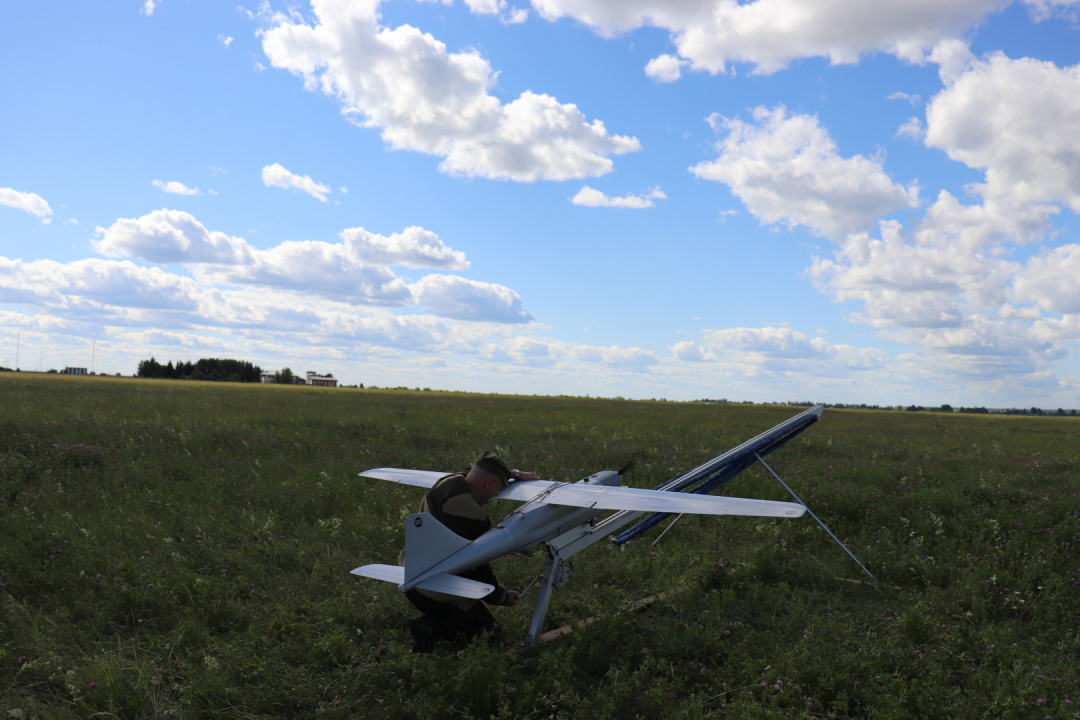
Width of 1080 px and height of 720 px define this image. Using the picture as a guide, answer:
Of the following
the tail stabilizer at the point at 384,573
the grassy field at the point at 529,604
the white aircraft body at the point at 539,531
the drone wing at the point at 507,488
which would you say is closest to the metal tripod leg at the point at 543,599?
the white aircraft body at the point at 539,531

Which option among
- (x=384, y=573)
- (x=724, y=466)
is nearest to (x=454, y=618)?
(x=384, y=573)

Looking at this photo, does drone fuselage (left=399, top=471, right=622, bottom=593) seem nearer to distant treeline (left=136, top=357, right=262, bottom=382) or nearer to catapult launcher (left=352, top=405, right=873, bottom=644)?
catapult launcher (left=352, top=405, right=873, bottom=644)

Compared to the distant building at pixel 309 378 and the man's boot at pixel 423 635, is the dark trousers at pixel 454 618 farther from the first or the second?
the distant building at pixel 309 378

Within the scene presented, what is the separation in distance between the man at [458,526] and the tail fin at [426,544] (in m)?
0.49

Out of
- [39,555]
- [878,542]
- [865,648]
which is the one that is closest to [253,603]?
[39,555]

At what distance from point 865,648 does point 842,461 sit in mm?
10699

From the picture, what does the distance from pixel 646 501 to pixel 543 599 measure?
1.51 metres

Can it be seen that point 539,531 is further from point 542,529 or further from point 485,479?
point 485,479

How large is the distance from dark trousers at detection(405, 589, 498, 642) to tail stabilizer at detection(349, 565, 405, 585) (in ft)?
0.97

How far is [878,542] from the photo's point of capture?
898 cm

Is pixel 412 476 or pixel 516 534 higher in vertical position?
pixel 412 476

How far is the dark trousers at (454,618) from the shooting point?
224 inches

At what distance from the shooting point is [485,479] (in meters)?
5.70

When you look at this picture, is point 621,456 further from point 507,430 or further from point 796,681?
point 796,681
